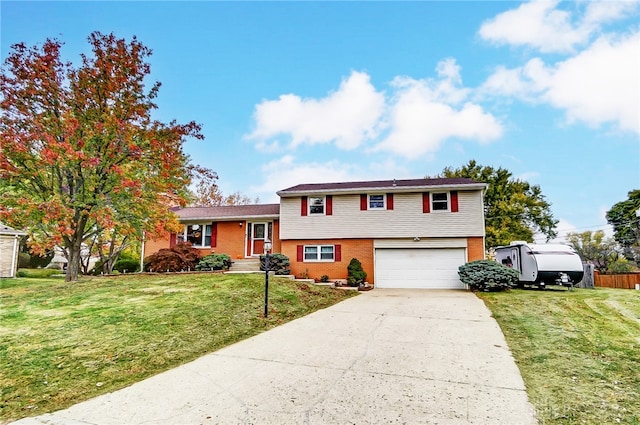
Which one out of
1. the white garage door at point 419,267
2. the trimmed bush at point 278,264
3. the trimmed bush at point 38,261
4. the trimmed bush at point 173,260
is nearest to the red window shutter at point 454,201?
the white garage door at point 419,267

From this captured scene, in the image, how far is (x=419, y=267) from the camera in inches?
642

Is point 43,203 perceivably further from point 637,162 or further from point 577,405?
point 637,162

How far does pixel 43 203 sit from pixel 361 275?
481 inches

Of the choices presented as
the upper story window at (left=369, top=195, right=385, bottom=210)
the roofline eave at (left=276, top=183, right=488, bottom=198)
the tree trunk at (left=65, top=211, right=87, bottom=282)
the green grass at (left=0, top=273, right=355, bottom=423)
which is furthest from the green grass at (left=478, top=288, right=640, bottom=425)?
the tree trunk at (left=65, top=211, right=87, bottom=282)

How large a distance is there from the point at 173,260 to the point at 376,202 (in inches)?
406

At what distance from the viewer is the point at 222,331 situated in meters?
6.80

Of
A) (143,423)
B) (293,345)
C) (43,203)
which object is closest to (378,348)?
(293,345)

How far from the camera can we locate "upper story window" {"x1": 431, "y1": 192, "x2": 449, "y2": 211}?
53.7 feet

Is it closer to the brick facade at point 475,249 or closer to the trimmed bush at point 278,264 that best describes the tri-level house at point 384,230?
the brick facade at point 475,249

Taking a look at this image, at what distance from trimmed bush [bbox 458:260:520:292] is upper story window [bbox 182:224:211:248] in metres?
13.2

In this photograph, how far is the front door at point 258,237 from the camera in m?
18.7

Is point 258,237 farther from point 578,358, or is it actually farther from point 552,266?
point 578,358

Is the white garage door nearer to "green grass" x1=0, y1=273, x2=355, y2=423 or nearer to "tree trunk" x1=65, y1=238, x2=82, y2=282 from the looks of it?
"green grass" x1=0, y1=273, x2=355, y2=423

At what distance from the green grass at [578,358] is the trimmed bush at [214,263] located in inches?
481
